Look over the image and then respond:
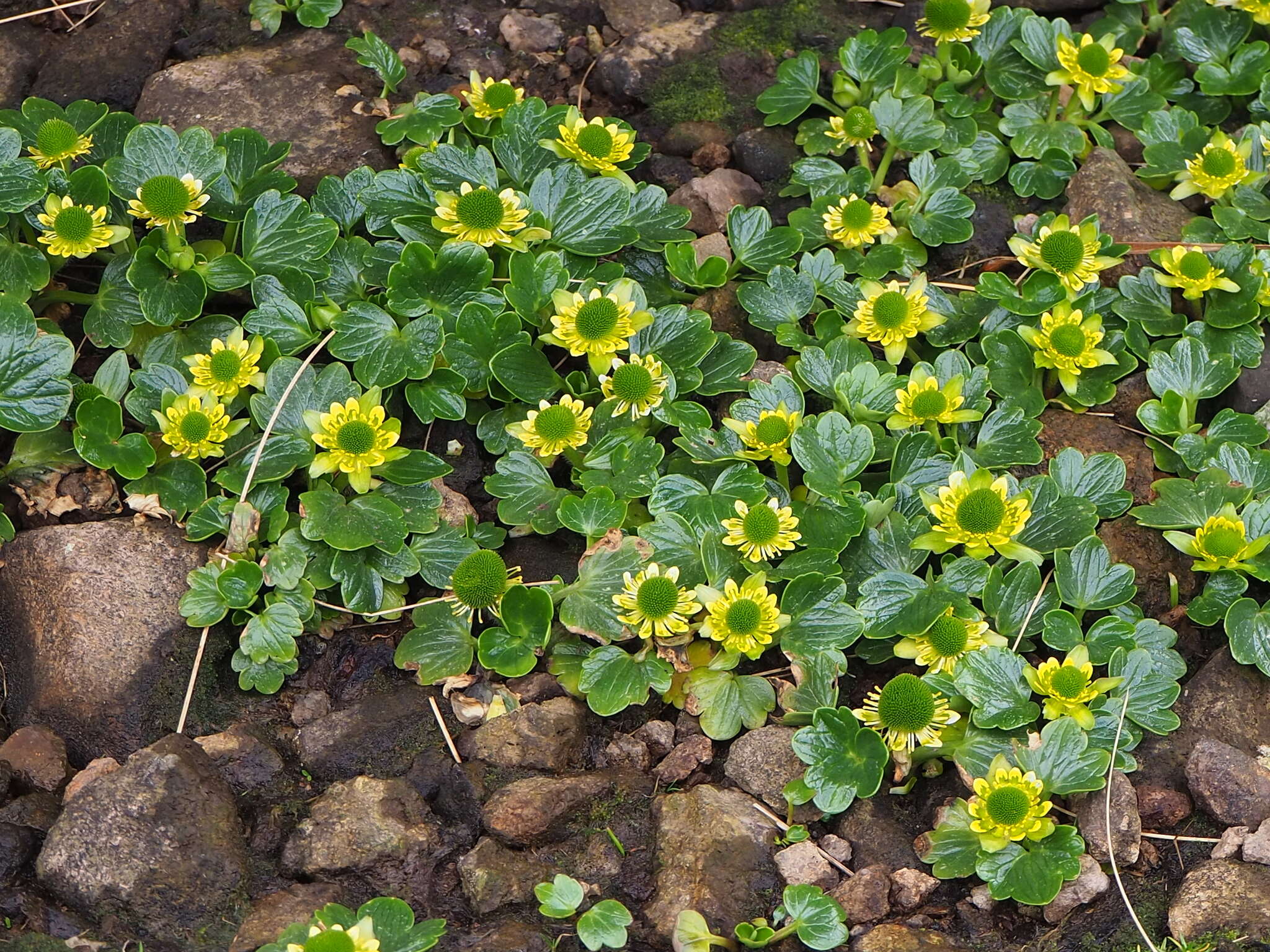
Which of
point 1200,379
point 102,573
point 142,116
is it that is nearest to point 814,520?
point 1200,379

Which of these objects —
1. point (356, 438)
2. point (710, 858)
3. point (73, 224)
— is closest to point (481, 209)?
point (356, 438)

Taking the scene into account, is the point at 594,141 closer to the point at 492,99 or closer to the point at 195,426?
the point at 492,99

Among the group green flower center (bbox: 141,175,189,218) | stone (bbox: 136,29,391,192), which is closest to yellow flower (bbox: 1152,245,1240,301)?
stone (bbox: 136,29,391,192)

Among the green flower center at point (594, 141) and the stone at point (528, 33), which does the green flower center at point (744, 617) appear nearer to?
the green flower center at point (594, 141)

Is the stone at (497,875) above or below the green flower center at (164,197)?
below

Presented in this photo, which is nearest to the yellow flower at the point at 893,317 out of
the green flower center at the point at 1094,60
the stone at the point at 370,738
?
the green flower center at the point at 1094,60

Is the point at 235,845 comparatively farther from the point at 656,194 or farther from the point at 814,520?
the point at 656,194
